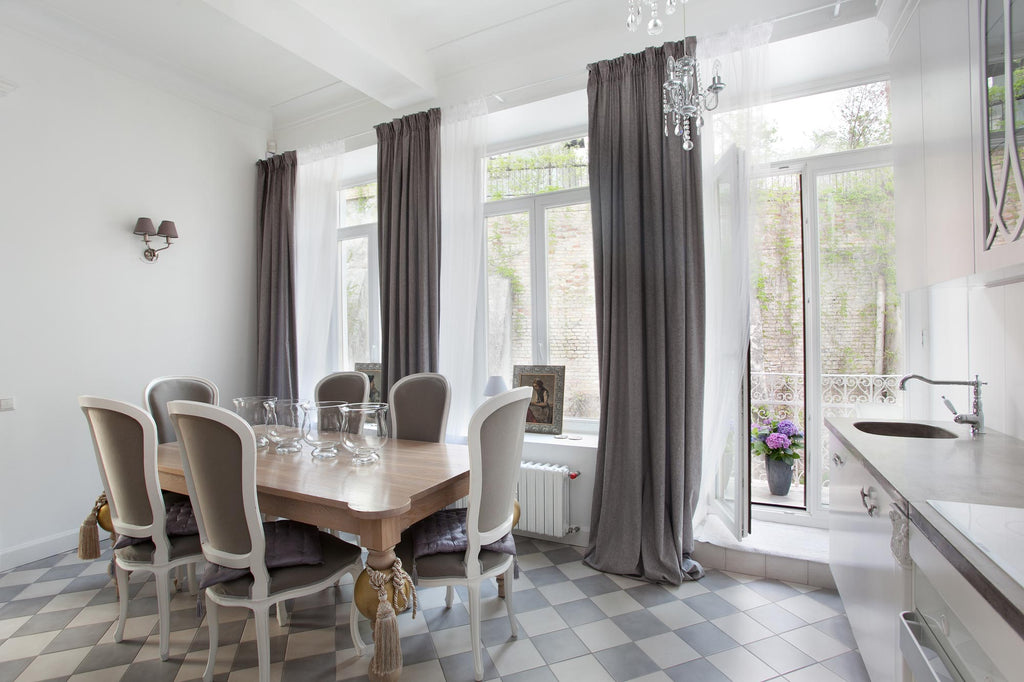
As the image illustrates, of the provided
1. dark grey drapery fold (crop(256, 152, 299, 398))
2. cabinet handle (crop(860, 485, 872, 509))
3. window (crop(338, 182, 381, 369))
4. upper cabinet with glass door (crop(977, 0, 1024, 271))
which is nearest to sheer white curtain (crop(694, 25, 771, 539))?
cabinet handle (crop(860, 485, 872, 509))

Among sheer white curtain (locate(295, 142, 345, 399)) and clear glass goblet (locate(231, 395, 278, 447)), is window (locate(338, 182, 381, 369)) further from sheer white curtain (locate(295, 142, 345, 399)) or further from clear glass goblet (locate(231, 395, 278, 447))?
clear glass goblet (locate(231, 395, 278, 447))

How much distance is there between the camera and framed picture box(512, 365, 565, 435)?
3363 millimetres

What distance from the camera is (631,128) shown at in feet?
9.20

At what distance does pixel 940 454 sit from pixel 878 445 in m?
0.17

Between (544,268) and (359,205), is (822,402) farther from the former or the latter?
(359,205)

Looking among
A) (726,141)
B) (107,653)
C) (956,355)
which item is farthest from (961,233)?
(107,653)

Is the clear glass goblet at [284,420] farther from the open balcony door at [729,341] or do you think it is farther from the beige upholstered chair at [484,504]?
the open balcony door at [729,341]

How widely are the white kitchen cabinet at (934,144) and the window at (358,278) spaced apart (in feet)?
11.5

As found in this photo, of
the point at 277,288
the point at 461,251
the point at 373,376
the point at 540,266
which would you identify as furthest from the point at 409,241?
the point at 277,288

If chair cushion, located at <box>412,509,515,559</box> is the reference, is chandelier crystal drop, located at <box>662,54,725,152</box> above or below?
above

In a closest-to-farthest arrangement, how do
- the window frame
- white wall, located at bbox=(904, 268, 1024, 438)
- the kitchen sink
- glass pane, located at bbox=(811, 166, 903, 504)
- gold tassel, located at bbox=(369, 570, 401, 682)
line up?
gold tassel, located at bbox=(369, 570, 401, 682) → white wall, located at bbox=(904, 268, 1024, 438) → the kitchen sink → glass pane, located at bbox=(811, 166, 903, 504) → the window frame

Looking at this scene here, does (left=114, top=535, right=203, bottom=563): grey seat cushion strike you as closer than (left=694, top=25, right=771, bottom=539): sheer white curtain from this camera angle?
Yes

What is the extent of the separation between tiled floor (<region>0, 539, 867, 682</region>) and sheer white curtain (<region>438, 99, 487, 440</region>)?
1.30 meters

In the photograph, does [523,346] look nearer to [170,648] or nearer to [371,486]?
[371,486]
